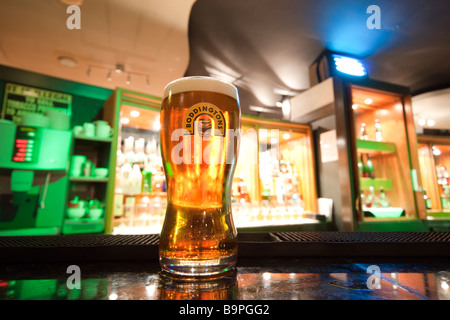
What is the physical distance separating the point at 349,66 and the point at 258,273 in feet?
12.5

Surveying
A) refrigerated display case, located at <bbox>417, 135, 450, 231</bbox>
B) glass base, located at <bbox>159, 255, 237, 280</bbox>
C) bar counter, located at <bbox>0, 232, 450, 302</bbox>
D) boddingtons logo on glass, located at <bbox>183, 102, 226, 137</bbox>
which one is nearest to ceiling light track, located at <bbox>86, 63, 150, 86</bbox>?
bar counter, located at <bbox>0, 232, 450, 302</bbox>

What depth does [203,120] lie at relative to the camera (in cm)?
44

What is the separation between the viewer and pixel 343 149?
256cm

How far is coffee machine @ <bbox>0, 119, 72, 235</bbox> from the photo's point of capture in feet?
8.04

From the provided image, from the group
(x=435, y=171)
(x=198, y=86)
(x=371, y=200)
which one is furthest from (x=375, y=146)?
(x=198, y=86)

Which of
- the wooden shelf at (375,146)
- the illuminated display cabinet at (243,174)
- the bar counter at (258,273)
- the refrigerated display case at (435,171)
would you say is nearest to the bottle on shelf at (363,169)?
the wooden shelf at (375,146)

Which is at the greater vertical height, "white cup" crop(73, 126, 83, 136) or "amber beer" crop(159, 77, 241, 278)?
"white cup" crop(73, 126, 83, 136)

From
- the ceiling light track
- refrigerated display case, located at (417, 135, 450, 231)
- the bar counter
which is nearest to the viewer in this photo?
the bar counter

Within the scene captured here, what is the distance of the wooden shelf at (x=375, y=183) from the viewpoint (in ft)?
9.04

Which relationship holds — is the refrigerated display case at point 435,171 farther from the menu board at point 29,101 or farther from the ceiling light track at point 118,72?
the menu board at point 29,101

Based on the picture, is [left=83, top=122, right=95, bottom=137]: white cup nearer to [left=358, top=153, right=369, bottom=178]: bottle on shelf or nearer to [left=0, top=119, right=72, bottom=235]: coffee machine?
[left=0, top=119, right=72, bottom=235]: coffee machine

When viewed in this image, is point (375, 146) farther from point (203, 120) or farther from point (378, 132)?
point (203, 120)
